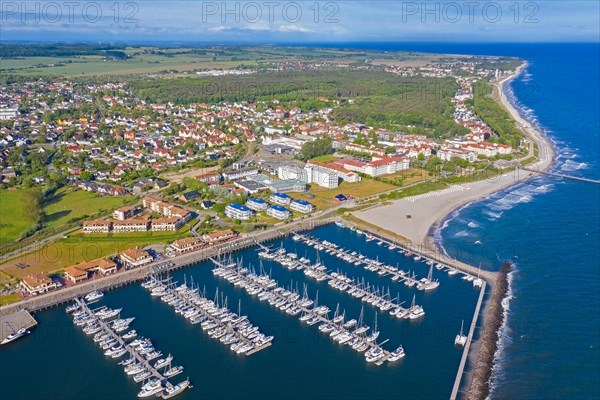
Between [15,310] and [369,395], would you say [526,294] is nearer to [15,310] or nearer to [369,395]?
[369,395]

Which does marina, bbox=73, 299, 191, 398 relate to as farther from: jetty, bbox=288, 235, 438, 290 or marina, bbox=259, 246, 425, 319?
jetty, bbox=288, 235, 438, 290

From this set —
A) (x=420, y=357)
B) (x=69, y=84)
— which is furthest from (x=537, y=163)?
(x=69, y=84)

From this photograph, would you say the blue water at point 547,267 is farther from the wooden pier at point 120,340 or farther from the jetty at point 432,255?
the wooden pier at point 120,340

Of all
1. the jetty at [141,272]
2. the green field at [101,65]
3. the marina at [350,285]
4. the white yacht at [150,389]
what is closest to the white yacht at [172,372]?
the white yacht at [150,389]

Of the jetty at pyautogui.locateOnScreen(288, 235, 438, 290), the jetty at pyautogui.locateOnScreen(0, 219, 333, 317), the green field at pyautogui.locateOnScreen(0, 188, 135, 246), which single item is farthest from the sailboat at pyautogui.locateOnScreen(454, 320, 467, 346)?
the green field at pyautogui.locateOnScreen(0, 188, 135, 246)

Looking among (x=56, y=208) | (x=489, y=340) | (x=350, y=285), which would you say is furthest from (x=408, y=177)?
(x=56, y=208)
